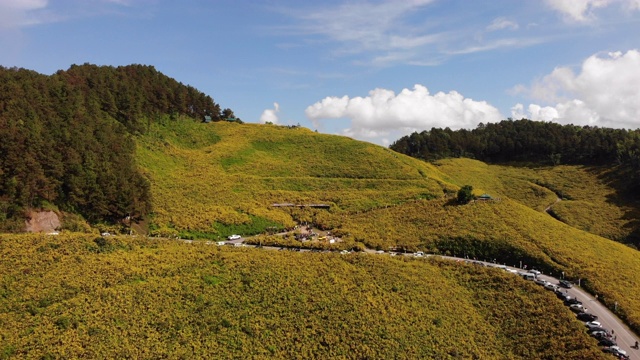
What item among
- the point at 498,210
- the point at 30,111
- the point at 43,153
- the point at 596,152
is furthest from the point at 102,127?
the point at 596,152

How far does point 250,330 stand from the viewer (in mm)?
33531

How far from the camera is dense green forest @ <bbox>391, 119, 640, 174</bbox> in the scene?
124 meters

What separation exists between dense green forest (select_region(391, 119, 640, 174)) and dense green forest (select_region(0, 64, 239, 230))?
10251cm

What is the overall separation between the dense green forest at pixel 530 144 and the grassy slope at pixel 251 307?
102 metres

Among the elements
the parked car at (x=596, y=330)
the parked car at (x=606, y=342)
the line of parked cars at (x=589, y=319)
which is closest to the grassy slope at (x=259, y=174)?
the line of parked cars at (x=589, y=319)

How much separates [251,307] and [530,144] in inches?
5227

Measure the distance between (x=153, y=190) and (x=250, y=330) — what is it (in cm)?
4139

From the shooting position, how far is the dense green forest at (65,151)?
46.8 m

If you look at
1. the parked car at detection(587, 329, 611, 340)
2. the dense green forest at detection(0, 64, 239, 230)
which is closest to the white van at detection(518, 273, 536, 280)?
the parked car at detection(587, 329, 611, 340)

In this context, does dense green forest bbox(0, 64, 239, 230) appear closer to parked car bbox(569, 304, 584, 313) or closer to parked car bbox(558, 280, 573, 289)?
parked car bbox(569, 304, 584, 313)

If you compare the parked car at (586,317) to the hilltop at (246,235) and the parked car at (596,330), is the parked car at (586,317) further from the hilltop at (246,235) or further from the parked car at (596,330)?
the hilltop at (246,235)

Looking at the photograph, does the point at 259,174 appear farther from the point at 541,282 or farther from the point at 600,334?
the point at 600,334

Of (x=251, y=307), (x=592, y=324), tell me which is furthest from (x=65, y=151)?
(x=592, y=324)

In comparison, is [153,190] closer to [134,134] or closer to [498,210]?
[134,134]
